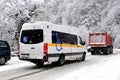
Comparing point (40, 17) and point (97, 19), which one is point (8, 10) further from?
point (97, 19)

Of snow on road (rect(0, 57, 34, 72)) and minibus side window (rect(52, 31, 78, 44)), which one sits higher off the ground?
minibus side window (rect(52, 31, 78, 44))

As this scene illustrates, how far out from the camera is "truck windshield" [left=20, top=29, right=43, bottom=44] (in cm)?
1864

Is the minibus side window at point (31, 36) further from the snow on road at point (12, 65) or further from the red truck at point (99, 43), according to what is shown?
the red truck at point (99, 43)

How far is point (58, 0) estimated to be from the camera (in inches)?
3135

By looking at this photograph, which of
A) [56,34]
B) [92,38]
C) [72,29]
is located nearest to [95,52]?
[92,38]

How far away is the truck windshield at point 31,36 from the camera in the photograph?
18641mm

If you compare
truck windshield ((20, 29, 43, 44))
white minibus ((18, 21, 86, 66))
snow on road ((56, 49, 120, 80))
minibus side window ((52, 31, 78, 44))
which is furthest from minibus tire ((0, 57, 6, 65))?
snow on road ((56, 49, 120, 80))

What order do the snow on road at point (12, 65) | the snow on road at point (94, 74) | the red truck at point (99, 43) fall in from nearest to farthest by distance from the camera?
the snow on road at point (94, 74)
the snow on road at point (12, 65)
the red truck at point (99, 43)

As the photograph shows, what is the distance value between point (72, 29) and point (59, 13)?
50.1m

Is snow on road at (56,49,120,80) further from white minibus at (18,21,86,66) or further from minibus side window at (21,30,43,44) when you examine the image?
minibus side window at (21,30,43,44)

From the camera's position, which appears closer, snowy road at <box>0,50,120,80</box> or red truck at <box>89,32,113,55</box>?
snowy road at <box>0,50,120,80</box>

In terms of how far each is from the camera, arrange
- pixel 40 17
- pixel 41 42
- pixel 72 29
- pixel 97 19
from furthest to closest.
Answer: pixel 97 19 → pixel 40 17 → pixel 72 29 → pixel 41 42

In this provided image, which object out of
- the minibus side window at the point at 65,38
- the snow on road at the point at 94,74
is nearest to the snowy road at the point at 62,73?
the snow on road at the point at 94,74

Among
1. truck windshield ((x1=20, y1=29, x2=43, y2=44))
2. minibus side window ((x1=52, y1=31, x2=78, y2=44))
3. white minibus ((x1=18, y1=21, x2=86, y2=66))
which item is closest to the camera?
white minibus ((x1=18, y1=21, x2=86, y2=66))
